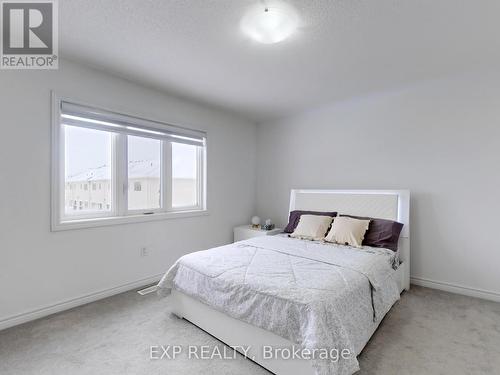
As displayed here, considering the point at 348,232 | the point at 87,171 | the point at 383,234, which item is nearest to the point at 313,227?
the point at 348,232

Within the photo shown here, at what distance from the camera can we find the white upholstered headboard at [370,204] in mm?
2908

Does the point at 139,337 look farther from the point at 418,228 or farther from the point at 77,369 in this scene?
the point at 418,228

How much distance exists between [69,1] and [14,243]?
6.38ft

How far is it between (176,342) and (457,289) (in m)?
2.97

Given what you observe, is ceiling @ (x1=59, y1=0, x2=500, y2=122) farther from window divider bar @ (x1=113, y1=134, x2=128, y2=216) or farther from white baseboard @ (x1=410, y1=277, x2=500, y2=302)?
white baseboard @ (x1=410, y1=277, x2=500, y2=302)

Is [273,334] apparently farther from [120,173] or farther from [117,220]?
[120,173]

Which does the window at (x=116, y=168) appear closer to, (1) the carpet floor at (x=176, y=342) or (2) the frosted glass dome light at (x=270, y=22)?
(1) the carpet floor at (x=176, y=342)

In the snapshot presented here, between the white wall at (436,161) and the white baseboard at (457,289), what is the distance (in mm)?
14

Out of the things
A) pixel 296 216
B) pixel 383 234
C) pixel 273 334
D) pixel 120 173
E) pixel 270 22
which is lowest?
pixel 273 334

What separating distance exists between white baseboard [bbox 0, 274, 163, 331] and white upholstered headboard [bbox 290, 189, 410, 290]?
2.32 meters

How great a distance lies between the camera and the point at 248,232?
3.91 m

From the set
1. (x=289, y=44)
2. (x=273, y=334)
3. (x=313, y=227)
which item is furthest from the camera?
(x=313, y=227)

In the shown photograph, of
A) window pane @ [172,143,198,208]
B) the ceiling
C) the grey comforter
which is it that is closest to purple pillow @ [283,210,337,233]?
the grey comforter

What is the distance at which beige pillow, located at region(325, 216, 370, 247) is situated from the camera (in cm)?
276
